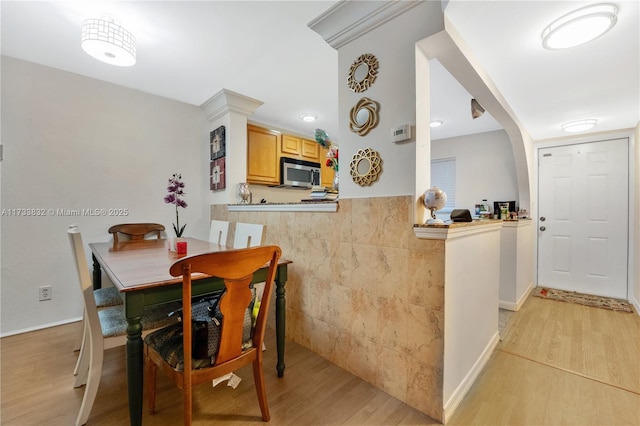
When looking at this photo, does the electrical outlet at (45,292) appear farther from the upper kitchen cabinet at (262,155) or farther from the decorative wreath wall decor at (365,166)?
the decorative wreath wall decor at (365,166)

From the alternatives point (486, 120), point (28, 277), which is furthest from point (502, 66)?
point (28, 277)

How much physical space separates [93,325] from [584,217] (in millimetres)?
5173

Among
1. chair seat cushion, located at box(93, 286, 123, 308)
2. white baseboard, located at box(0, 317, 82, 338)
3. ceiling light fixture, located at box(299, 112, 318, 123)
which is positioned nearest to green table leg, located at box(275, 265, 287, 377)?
chair seat cushion, located at box(93, 286, 123, 308)

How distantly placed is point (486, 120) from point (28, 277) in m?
5.19

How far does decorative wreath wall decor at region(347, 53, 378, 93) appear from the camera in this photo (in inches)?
62.9

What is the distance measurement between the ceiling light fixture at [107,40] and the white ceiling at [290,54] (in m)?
0.10

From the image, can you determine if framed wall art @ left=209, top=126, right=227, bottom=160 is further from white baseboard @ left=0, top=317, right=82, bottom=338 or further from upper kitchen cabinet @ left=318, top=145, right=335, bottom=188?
white baseboard @ left=0, top=317, right=82, bottom=338

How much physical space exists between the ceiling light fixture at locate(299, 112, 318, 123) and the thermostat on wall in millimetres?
2189

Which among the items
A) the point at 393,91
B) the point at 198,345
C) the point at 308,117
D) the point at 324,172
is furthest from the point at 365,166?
the point at 324,172

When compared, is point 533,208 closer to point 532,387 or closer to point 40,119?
point 532,387

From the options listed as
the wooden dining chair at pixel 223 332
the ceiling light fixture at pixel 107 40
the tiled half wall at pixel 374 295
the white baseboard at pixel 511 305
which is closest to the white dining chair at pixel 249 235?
the tiled half wall at pixel 374 295

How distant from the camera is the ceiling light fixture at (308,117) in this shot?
3467 millimetres

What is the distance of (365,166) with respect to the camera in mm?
1646

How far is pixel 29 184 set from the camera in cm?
234
